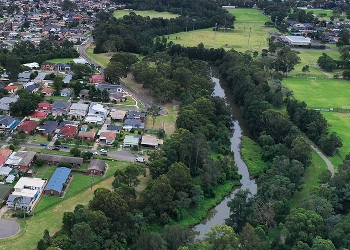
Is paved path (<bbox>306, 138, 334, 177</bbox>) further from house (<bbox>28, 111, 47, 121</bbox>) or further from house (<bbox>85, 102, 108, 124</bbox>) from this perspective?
house (<bbox>28, 111, 47, 121</bbox>)

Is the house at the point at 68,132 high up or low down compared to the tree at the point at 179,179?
down

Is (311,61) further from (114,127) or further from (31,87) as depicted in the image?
(31,87)

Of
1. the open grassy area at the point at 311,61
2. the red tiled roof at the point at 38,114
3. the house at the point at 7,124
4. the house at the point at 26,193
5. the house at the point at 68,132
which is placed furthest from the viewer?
the open grassy area at the point at 311,61

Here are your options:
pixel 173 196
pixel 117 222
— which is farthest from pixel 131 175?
pixel 117 222

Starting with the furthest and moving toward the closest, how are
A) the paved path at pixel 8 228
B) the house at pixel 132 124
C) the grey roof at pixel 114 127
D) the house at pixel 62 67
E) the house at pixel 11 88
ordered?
the house at pixel 62 67, the house at pixel 11 88, the house at pixel 132 124, the grey roof at pixel 114 127, the paved path at pixel 8 228

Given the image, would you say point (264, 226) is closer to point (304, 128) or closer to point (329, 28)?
point (304, 128)

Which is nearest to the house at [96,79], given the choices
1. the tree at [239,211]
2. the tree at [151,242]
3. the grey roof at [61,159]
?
the grey roof at [61,159]

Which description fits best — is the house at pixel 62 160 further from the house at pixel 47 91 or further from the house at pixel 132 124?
the house at pixel 47 91
